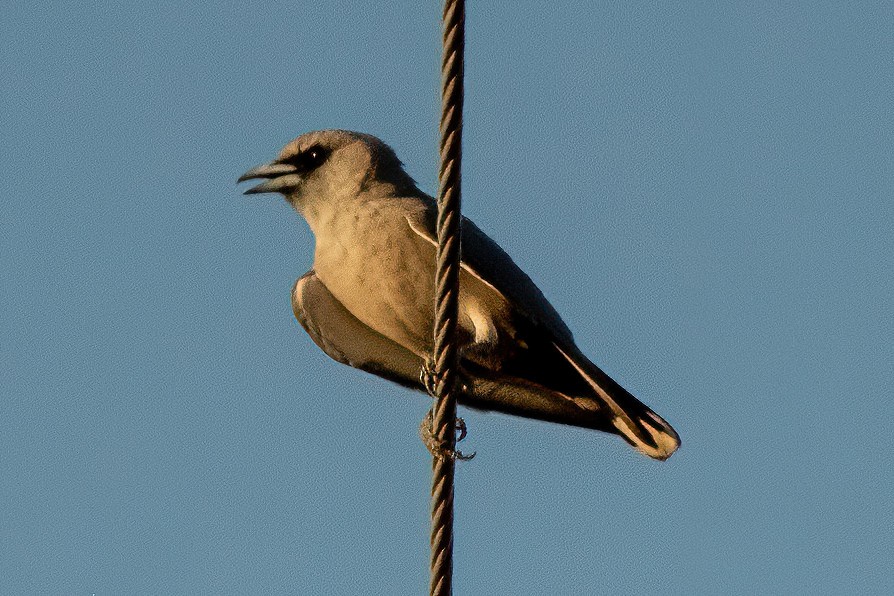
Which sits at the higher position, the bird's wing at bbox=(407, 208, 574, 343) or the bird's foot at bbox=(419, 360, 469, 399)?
the bird's wing at bbox=(407, 208, 574, 343)

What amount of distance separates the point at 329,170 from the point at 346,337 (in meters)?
0.85

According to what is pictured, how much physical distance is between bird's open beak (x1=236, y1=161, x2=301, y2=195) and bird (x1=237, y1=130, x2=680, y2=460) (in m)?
0.06

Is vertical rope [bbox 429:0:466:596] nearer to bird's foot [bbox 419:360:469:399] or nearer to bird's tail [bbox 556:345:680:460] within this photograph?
bird's foot [bbox 419:360:469:399]

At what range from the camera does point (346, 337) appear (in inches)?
248

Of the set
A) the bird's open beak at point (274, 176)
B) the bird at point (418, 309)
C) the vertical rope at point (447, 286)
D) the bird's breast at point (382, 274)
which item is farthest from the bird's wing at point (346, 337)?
the vertical rope at point (447, 286)

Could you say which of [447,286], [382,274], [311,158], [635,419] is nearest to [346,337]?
[382,274]

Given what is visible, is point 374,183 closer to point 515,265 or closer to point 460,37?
point 515,265

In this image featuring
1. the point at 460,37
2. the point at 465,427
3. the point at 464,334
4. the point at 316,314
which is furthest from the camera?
the point at 316,314

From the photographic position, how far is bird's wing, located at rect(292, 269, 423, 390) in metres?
6.22

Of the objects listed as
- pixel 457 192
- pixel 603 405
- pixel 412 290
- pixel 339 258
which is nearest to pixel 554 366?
pixel 603 405

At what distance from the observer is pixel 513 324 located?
5777mm

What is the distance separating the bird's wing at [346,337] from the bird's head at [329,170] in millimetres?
429

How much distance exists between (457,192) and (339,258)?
8.11 feet

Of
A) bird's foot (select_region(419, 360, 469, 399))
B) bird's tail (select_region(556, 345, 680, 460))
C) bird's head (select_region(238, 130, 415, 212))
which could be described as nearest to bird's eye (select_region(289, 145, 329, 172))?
bird's head (select_region(238, 130, 415, 212))
